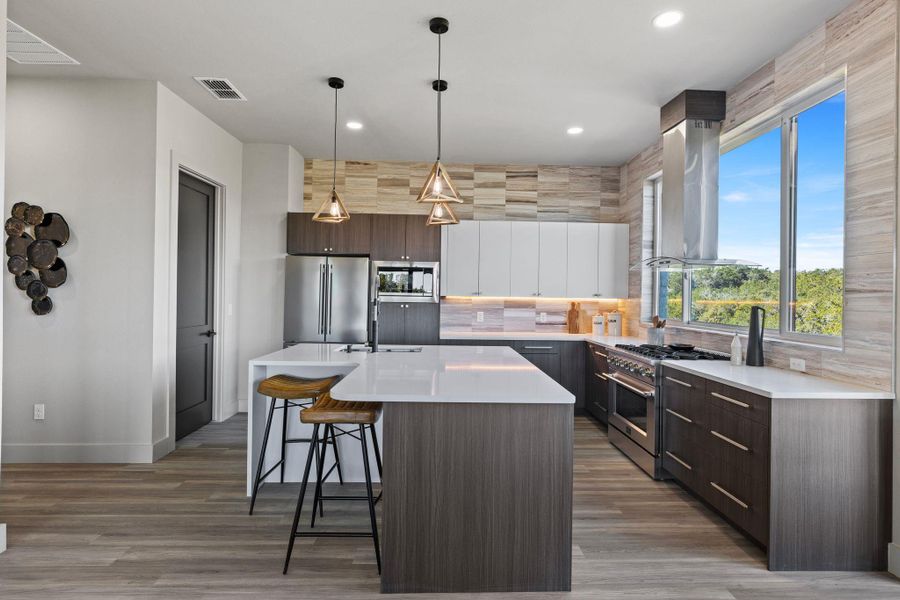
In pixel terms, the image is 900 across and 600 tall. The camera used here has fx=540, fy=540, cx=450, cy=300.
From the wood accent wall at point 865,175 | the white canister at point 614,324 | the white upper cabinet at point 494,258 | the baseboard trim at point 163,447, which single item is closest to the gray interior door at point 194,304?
the baseboard trim at point 163,447

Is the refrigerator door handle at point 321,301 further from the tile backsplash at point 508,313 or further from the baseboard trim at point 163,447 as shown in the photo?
the baseboard trim at point 163,447

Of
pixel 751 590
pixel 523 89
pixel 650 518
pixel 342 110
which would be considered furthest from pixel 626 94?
Answer: pixel 751 590

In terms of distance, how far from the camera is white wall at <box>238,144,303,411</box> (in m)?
5.84

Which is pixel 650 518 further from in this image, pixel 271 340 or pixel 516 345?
pixel 271 340

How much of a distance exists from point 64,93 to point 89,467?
2.80 meters

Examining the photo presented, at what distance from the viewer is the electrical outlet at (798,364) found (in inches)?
125

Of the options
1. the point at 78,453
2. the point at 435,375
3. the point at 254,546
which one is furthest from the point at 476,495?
the point at 78,453

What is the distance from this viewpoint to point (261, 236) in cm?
584

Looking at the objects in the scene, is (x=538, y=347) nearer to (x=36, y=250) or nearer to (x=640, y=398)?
(x=640, y=398)

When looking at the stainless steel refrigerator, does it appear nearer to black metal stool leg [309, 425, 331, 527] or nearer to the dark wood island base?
black metal stool leg [309, 425, 331, 527]

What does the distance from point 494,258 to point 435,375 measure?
3422mm

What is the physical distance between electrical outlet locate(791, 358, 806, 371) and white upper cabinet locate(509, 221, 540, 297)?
3079 millimetres

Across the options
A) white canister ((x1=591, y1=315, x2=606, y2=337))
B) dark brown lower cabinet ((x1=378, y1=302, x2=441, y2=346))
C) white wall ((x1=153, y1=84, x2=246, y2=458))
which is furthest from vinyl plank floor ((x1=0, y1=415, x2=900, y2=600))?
white canister ((x1=591, y1=315, x2=606, y2=337))

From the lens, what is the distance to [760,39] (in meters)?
3.25
